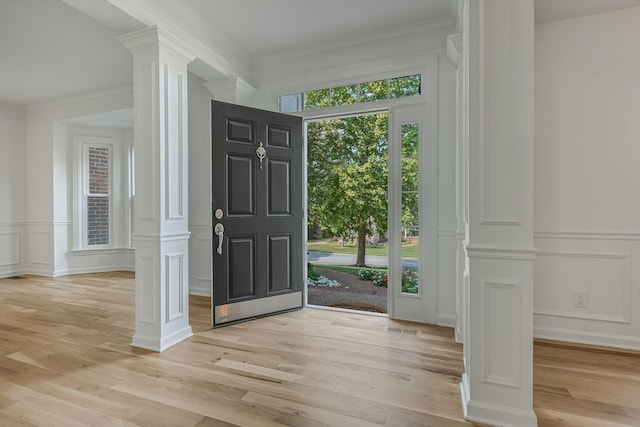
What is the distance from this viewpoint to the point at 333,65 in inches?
136

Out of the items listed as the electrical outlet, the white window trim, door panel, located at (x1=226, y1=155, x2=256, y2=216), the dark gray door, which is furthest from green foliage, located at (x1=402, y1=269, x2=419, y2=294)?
the white window trim

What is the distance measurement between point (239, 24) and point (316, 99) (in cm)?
104

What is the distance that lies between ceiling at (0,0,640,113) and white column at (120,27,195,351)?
28cm

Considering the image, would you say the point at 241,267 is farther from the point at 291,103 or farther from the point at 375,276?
the point at 375,276

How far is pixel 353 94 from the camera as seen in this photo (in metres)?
3.49

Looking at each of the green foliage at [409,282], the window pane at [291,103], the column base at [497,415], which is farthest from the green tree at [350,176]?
the column base at [497,415]

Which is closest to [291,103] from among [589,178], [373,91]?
[373,91]

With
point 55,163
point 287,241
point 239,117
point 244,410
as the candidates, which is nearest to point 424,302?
point 287,241

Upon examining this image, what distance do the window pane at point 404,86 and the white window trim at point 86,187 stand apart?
513 centimetres

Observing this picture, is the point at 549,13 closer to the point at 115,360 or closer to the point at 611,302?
the point at 611,302

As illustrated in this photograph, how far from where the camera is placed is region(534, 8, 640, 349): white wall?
263cm

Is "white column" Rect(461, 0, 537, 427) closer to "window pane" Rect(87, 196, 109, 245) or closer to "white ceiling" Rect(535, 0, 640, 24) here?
"white ceiling" Rect(535, 0, 640, 24)

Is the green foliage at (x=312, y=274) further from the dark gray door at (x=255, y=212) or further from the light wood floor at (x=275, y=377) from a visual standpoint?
the light wood floor at (x=275, y=377)

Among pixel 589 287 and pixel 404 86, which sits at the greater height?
pixel 404 86
